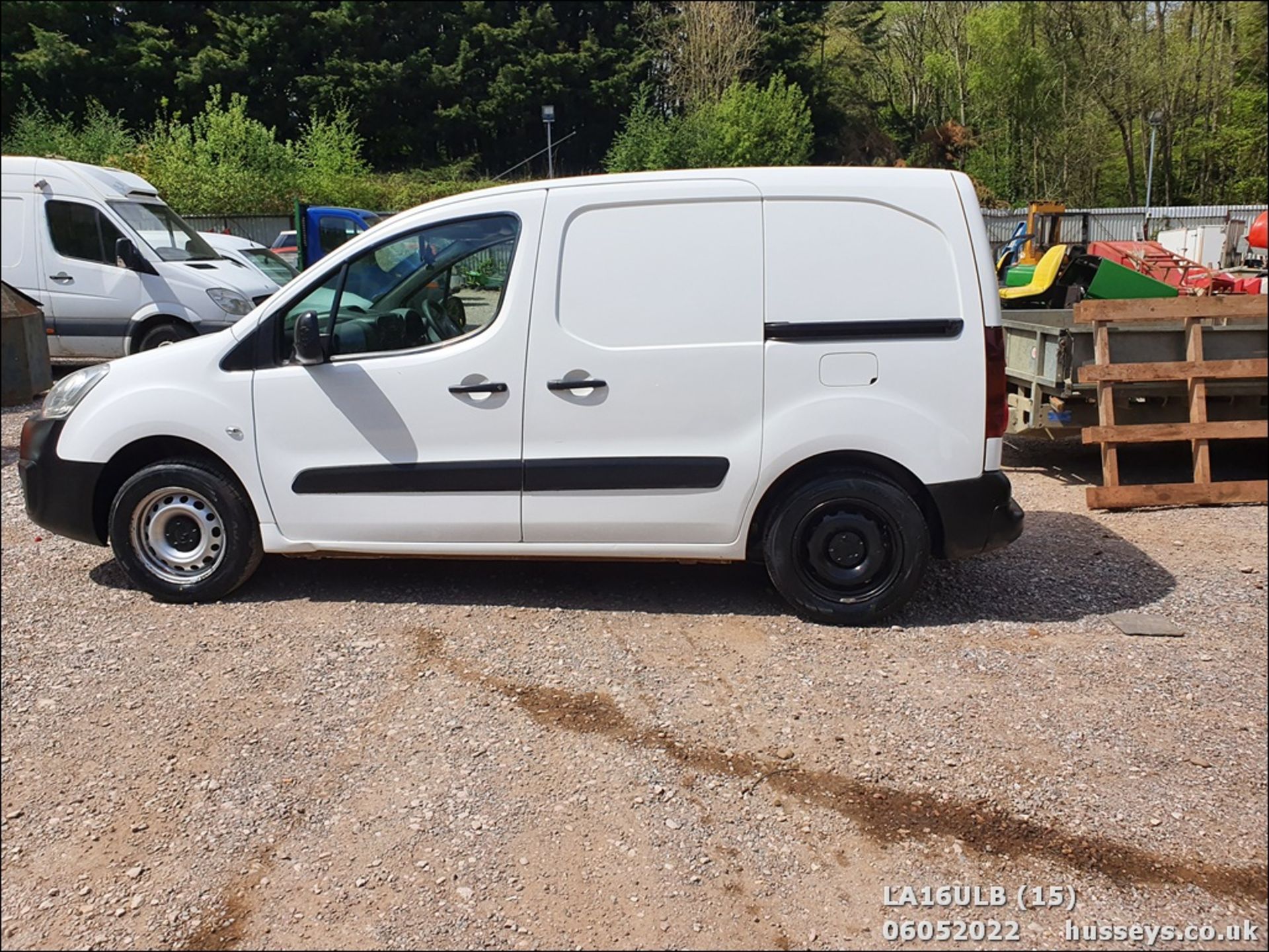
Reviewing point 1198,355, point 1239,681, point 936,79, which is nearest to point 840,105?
point 936,79

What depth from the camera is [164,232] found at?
11414 mm

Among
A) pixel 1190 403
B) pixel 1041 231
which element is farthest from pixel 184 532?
pixel 1041 231

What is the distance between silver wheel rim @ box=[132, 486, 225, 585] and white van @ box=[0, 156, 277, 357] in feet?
21.6

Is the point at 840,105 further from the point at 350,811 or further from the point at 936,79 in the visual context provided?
the point at 350,811

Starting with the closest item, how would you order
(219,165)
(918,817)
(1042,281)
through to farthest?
(918,817)
(1042,281)
(219,165)

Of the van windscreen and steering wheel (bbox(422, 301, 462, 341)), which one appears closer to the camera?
steering wheel (bbox(422, 301, 462, 341))

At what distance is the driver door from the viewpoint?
4438 mm

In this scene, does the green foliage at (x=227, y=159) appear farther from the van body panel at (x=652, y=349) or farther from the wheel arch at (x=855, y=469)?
the wheel arch at (x=855, y=469)

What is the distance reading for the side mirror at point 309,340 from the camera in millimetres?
4383

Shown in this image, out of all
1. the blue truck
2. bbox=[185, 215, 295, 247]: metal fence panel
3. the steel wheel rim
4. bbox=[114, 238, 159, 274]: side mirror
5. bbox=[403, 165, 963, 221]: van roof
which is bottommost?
the steel wheel rim

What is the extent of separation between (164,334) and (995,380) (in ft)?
30.8

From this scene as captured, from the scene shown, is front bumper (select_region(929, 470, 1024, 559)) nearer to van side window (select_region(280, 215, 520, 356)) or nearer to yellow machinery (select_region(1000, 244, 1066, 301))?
van side window (select_region(280, 215, 520, 356))

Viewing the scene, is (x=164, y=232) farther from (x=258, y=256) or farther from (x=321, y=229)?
(x=258, y=256)
